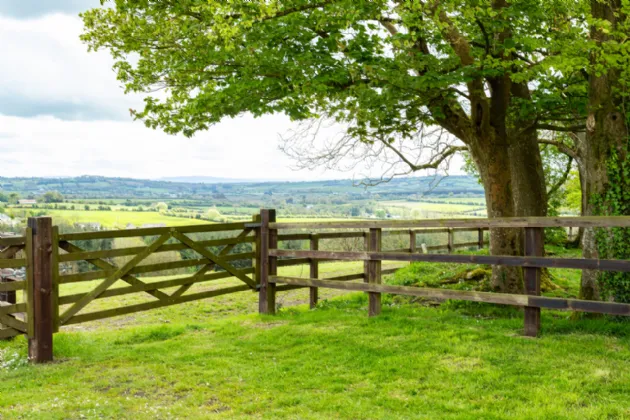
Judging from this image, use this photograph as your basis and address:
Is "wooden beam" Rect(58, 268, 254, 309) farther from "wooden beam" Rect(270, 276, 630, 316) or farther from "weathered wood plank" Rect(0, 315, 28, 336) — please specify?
"wooden beam" Rect(270, 276, 630, 316)

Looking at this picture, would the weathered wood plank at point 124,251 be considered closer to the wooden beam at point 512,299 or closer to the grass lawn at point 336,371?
the grass lawn at point 336,371

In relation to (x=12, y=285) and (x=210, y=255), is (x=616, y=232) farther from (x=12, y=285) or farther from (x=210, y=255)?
(x=12, y=285)

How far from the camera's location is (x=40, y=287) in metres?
8.08

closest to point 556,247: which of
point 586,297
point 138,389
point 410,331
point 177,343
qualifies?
point 586,297

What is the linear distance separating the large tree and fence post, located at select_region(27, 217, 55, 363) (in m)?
4.28

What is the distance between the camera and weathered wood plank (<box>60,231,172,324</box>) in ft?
27.9

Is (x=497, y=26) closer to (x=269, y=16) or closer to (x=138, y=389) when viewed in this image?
(x=269, y=16)

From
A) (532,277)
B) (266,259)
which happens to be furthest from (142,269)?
(532,277)

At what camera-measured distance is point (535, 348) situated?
709 cm

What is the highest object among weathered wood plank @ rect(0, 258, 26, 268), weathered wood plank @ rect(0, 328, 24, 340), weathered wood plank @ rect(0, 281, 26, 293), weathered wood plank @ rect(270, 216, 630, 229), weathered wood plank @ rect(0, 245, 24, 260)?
weathered wood plank @ rect(270, 216, 630, 229)

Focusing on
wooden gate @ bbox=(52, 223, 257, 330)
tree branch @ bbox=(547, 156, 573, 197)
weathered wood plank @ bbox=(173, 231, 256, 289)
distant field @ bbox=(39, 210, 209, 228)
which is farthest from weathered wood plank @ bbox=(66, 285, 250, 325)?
distant field @ bbox=(39, 210, 209, 228)

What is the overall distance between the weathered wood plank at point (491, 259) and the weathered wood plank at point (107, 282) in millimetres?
2397

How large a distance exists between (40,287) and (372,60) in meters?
6.83

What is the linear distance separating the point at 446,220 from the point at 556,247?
18984 millimetres
